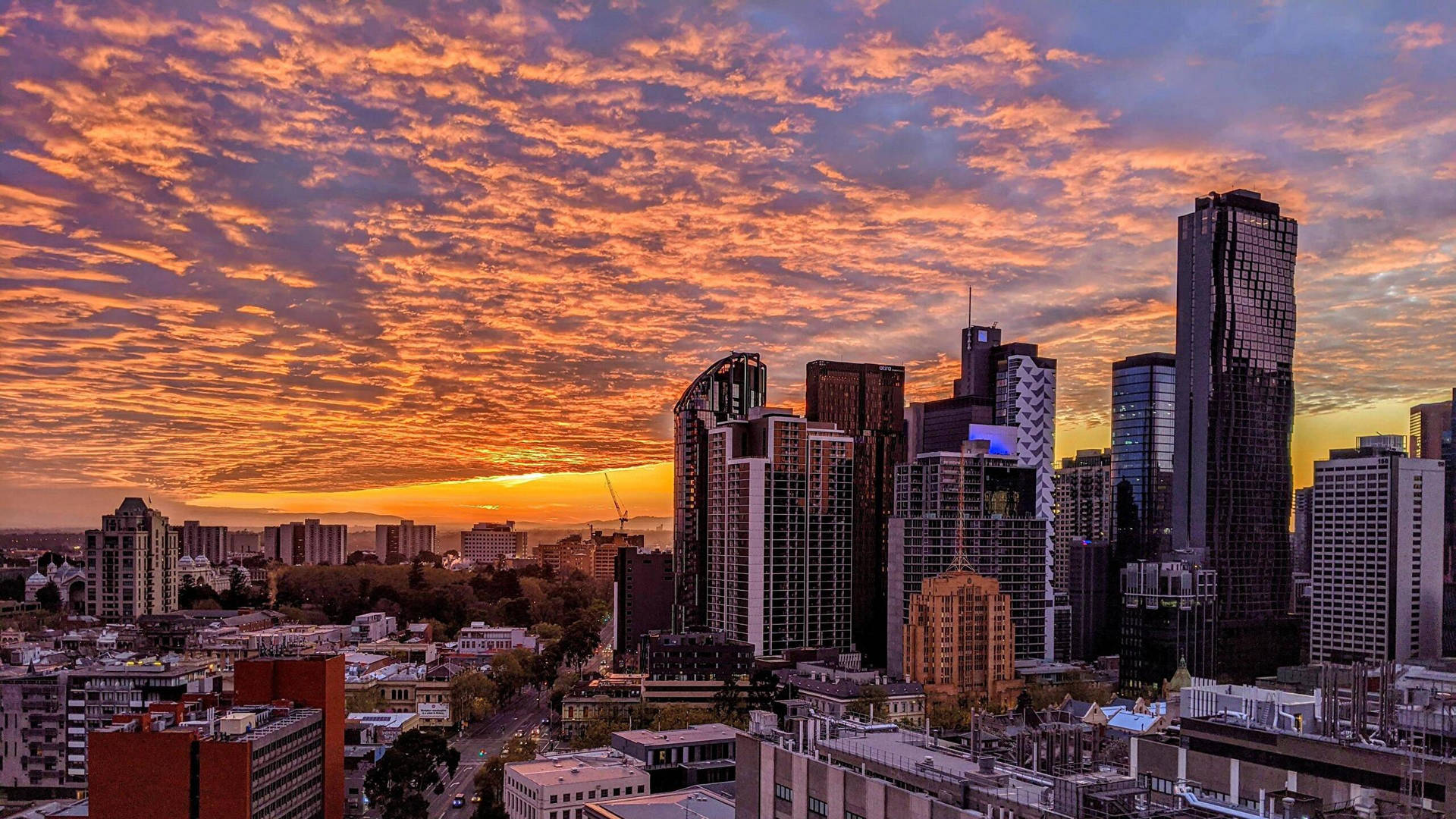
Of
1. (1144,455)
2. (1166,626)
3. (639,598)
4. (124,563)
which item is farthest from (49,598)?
(1144,455)

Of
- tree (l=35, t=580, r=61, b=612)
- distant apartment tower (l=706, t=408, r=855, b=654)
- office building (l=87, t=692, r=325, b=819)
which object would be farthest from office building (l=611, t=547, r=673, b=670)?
tree (l=35, t=580, r=61, b=612)

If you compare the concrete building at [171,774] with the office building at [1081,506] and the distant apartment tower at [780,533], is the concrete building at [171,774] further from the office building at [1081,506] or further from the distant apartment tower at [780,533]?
the office building at [1081,506]

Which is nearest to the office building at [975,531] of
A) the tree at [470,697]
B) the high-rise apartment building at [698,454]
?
the high-rise apartment building at [698,454]

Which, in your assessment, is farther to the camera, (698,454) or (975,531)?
(698,454)

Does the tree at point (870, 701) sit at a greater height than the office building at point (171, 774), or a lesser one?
lesser

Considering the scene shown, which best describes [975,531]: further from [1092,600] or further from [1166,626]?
[1092,600]

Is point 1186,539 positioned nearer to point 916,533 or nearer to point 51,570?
point 916,533

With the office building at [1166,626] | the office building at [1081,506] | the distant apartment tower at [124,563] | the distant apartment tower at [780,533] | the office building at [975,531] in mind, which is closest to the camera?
the office building at [975,531]
